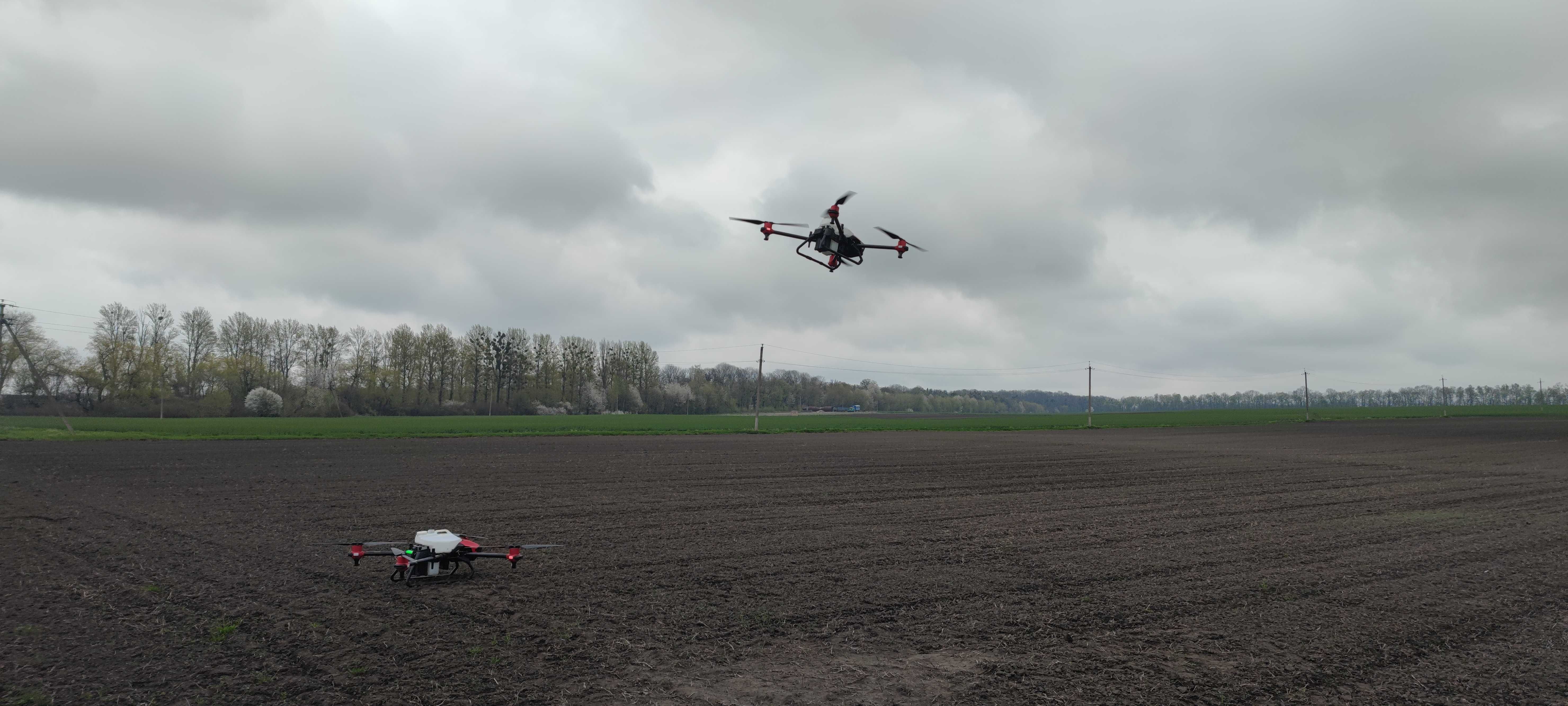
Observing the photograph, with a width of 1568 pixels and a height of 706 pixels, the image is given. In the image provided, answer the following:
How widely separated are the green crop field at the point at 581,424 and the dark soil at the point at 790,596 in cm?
2842

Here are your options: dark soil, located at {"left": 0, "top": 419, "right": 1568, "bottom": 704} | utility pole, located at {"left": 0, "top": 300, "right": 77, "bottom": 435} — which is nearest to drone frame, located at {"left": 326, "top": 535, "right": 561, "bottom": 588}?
dark soil, located at {"left": 0, "top": 419, "right": 1568, "bottom": 704}

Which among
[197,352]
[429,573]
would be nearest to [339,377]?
[197,352]

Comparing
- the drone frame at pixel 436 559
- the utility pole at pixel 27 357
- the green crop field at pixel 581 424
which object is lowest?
the green crop field at pixel 581 424

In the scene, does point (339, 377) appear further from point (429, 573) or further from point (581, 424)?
point (429, 573)

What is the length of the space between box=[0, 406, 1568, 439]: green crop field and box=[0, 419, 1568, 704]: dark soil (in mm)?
28421

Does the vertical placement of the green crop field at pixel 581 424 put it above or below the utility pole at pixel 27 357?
below

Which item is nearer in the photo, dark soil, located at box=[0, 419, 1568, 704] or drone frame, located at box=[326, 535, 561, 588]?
dark soil, located at box=[0, 419, 1568, 704]

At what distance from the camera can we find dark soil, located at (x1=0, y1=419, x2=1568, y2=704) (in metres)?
5.97

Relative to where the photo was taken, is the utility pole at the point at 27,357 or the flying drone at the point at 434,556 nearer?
the flying drone at the point at 434,556

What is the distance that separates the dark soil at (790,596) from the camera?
5973 millimetres

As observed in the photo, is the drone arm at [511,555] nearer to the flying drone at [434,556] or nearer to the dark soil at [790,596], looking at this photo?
the flying drone at [434,556]

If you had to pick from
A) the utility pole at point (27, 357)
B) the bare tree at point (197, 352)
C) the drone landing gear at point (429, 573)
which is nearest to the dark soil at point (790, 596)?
the drone landing gear at point (429, 573)

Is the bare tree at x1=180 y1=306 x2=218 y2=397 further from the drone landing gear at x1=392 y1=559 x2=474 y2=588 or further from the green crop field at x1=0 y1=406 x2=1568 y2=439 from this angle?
the drone landing gear at x1=392 y1=559 x2=474 y2=588

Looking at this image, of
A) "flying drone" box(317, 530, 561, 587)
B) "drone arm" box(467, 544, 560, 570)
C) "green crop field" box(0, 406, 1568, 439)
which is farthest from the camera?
"green crop field" box(0, 406, 1568, 439)
